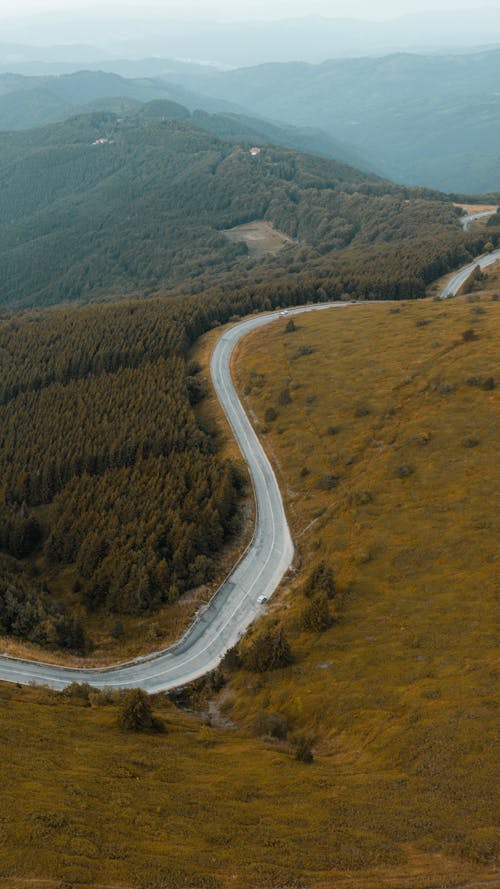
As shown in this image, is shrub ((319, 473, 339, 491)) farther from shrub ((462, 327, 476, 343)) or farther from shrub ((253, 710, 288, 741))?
shrub ((462, 327, 476, 343))

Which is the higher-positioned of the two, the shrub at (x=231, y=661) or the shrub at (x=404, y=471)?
the shrub at (x=404, y=471)

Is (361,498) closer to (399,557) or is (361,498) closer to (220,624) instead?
(399,557)

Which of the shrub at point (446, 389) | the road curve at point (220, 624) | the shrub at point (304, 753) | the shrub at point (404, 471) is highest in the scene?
the shrub at point (446, 389)

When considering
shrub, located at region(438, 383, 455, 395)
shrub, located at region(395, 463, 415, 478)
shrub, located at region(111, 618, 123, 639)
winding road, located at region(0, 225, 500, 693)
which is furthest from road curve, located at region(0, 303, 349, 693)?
shrub, located at region(438, 383, 455, 395)

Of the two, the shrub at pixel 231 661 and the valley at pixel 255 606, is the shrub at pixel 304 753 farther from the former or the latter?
the shrub at pixel 231 661

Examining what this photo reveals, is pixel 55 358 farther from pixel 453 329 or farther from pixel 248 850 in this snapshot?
pixel 248 850

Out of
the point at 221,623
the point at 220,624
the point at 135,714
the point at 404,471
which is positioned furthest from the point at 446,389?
the point at 135,714

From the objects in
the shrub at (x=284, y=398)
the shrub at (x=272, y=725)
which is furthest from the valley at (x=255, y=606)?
the shrub at (x=284, y=398)
